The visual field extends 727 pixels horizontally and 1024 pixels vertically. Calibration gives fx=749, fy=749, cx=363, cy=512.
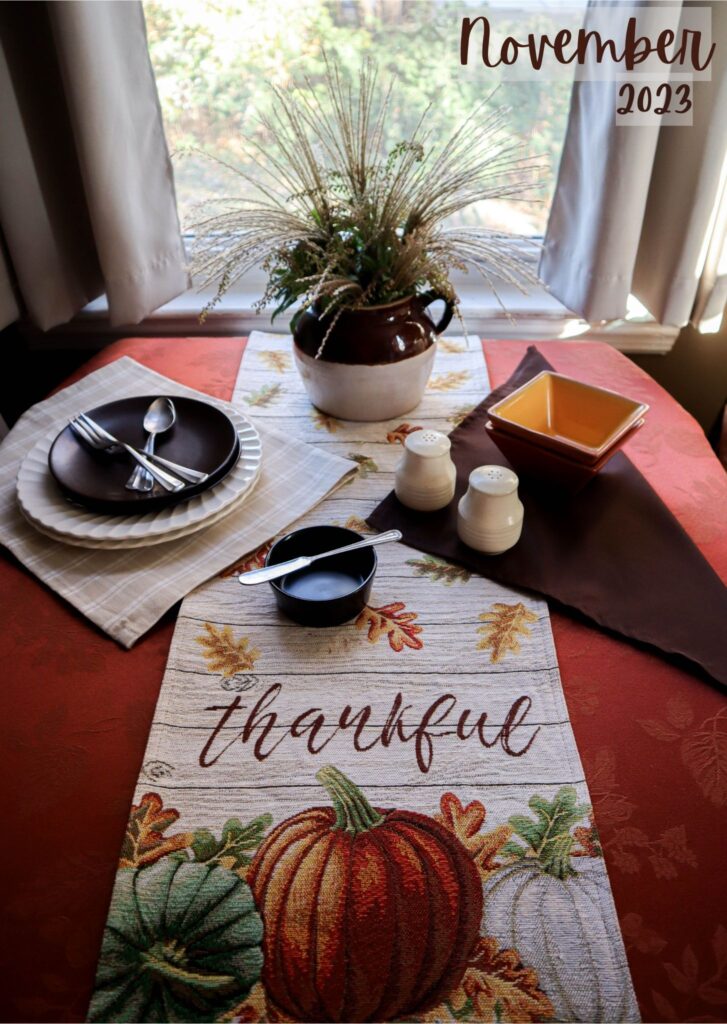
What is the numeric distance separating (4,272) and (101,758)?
95 centimetres

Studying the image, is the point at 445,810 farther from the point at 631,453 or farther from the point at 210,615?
the point at 631,453

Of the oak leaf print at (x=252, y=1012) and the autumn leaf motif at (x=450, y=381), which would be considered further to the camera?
the autumn leaf motif at (x=450, y=381)

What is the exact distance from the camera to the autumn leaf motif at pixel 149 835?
0.57 meters

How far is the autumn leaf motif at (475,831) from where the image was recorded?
1.86 feet

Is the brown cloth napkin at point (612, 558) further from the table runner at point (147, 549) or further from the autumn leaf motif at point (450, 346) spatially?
the autumn leaf motif at point (450, 346)

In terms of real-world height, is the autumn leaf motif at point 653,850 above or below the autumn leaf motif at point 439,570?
above

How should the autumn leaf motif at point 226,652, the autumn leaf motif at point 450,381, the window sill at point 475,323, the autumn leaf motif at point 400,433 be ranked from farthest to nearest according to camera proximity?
1. the window sill at point 475,323
2. the autumn leaf motif at point 450,381
3. the autumn leaf motif at point 400,433
4. the autumn leaf motif at point 226,652

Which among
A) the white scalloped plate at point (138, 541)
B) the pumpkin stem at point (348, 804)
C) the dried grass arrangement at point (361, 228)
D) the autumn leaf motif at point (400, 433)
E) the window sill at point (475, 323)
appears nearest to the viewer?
the pumpkin stem at point (348, 804)

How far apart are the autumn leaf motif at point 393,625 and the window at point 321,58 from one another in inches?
37.1

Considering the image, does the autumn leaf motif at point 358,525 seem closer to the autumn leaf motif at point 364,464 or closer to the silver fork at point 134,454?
the autumn leaf motif at point 364,464

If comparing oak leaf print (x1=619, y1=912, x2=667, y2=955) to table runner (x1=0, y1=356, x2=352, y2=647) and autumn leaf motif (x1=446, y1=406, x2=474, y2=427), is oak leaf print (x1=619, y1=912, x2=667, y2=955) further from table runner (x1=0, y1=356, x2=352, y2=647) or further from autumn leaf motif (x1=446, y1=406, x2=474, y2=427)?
autumn leaf motif (x1=446, y1=406, x2=474, y2=427)

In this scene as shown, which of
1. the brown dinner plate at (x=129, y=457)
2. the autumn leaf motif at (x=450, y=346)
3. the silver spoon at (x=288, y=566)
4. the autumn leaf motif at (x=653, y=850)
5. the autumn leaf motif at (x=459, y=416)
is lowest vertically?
the autumn leaf motif at (x=450, y=346)

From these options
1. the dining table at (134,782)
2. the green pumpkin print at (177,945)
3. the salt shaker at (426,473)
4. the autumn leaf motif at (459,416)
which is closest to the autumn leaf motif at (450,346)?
the autumn leaf motif at (459,416)

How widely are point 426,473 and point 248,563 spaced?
9.0 inches
